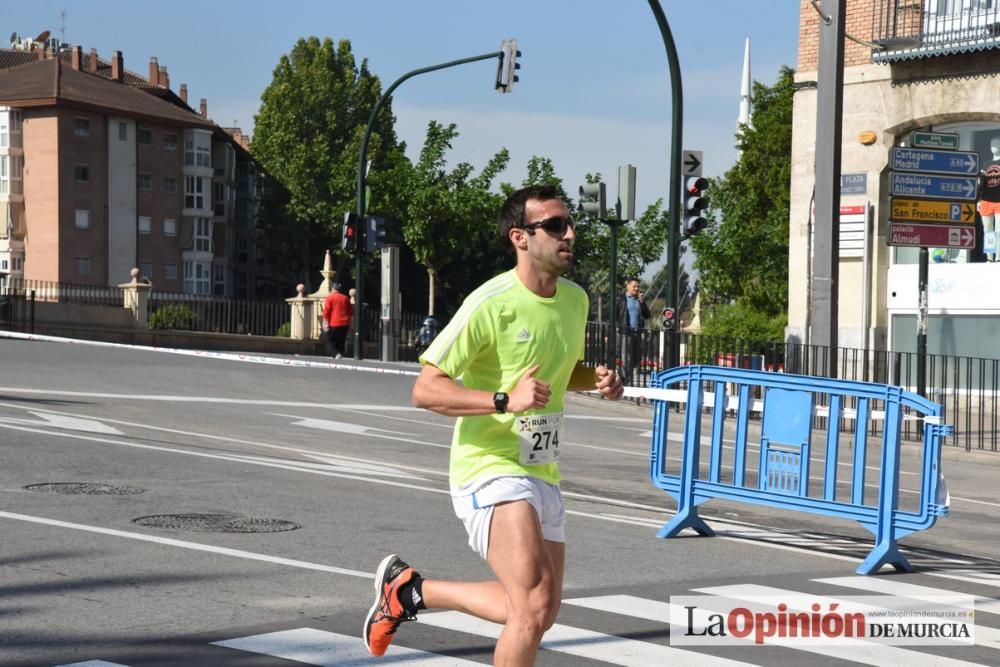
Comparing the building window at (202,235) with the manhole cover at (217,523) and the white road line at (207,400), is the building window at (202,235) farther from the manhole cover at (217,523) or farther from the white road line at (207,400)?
the manhole cover at (217,523)

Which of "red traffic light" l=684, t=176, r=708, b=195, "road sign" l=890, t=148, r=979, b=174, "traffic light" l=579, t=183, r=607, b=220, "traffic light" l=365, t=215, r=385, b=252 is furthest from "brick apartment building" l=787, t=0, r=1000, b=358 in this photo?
"traffic light" l=365, t=215, r=385, b=252

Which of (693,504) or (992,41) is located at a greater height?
(992,41)

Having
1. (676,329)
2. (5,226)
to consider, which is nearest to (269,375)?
(676,329)

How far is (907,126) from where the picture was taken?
87.4ft

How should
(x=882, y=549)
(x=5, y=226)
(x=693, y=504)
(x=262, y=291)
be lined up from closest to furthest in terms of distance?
(x=882, y=549) < (x=693, y=504) < (x=5, y=226) < (x=262, y=291)

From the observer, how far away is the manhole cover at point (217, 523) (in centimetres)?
930

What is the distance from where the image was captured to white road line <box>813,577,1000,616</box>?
8.07 m

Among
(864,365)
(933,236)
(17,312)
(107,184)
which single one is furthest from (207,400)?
(107,184)

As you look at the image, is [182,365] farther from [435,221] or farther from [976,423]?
[435,221]

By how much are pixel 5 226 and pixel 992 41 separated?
2642 inches

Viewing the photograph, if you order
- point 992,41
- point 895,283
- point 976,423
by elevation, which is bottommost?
point 976,423

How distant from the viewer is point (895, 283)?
27.4 metres

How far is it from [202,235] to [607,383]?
9276 centimetres

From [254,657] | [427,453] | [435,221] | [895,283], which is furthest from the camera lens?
[435,221]
